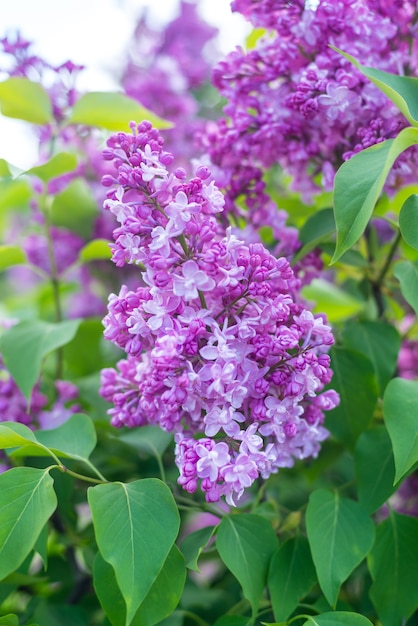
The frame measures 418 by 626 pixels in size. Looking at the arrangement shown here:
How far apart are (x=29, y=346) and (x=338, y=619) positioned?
17.5 inches

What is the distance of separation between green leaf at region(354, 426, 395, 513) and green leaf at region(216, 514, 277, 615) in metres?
0.11

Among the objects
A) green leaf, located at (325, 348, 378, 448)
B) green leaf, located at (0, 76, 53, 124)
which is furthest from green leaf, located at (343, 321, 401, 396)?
green leaf, located at (0, 76, 53, 124)

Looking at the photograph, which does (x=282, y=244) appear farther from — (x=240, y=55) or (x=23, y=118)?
(x=23, y=118)

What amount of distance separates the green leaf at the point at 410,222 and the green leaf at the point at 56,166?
0.44 meters

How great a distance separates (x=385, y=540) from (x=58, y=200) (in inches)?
28.0

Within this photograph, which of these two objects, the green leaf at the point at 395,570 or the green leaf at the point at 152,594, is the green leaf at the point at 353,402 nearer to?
the green leaf at the point at 395,570

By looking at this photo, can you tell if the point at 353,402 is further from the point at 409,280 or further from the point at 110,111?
the point at 110,111

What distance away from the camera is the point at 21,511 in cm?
54

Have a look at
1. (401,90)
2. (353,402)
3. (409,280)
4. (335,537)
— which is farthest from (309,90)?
(335,537)

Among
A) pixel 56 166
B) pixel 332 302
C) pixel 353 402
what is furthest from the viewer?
pixel 332 302

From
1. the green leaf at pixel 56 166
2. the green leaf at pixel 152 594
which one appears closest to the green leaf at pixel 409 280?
the green leaf at pixel 152 594

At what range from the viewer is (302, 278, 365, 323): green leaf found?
3.44 ft

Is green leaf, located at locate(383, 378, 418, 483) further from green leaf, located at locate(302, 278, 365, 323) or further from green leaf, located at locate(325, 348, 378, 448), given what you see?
green leaf, located at locate(302, 278, 365, 323)

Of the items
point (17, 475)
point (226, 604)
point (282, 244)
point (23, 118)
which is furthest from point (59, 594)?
point (23, 118)
